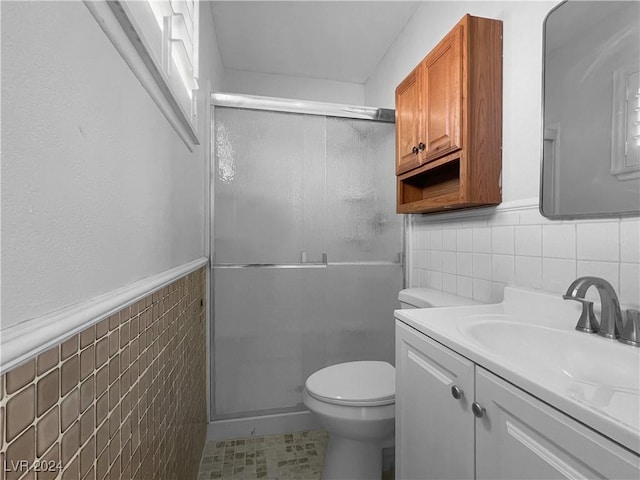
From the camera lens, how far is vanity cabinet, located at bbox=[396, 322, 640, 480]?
1.58 feet

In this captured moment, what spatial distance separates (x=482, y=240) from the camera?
4.41 feet

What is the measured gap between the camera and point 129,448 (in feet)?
2.13

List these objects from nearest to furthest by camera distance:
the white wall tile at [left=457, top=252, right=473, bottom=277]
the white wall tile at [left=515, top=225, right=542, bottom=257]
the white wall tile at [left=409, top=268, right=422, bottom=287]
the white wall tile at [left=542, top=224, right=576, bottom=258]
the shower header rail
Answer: the white wall tile at [left=542, top=224, right=576, bottom=258], the white wall tile at [left=515, top=225, right=542, bottom=257], the white wall tile at [left=457, top=252, right=473, bottom=277], the shower header rail, the white wall tile at [left=409, top=268, right=422, bottom=287]

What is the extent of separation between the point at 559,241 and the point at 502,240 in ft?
0.76

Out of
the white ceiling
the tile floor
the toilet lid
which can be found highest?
the white ceiling

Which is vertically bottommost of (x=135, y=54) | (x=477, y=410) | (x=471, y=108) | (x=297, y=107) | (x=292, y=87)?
(x=477, y=410)

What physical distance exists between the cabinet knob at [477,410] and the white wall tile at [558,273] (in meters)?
0.55

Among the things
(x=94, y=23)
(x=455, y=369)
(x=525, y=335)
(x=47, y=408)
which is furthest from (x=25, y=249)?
(x=525, y=335)

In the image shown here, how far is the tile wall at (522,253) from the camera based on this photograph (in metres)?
0.84

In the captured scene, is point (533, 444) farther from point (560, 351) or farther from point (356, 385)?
point (356, 385)

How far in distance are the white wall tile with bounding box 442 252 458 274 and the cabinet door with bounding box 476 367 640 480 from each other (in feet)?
2.95

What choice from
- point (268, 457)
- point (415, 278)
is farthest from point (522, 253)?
point (268, 457)

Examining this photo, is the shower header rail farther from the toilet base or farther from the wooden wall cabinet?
the toilet base

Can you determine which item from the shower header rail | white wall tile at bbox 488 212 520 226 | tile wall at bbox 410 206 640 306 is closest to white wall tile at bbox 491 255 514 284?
tile wall at bbox 410 206 640 306
